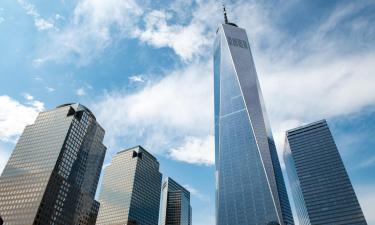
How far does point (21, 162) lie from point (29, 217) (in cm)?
3348

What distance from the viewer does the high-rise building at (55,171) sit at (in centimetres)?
13125

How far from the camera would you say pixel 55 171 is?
14038cm

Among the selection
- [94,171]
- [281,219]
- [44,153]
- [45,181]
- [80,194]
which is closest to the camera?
[45,181]

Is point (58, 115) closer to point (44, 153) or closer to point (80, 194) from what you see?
point (44, 153)

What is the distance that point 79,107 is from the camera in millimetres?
170875

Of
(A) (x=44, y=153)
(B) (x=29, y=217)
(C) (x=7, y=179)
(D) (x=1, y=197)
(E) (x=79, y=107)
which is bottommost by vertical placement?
(B) (x=29, y=217)

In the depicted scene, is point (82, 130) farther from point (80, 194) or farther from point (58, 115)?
point (80, 194)

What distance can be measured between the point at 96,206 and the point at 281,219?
110032 millimetres

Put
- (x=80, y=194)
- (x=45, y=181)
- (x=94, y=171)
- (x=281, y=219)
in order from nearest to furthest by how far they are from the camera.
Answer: (x=45, y=181)
(x=80, y=194)
(x=94, y=171)
(x=281, y=219)

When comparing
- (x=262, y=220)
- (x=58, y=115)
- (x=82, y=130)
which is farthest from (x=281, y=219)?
(x=58, y=115)

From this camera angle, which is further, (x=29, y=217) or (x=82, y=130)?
(x=82, y=130)

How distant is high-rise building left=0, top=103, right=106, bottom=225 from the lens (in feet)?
431

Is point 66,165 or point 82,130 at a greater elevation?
point 82,130

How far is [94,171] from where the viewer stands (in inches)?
6722
